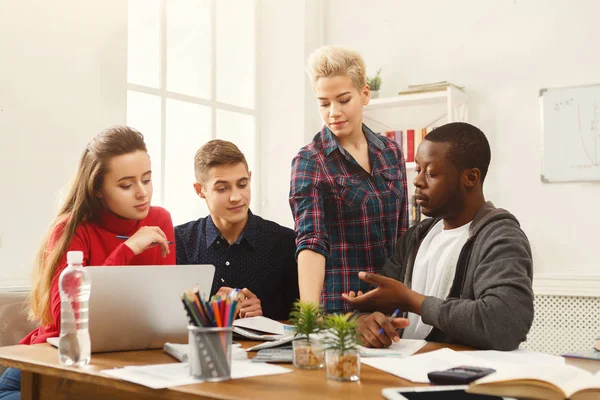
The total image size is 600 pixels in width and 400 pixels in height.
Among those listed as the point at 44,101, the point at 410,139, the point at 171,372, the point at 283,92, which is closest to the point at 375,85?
the point at 410,139

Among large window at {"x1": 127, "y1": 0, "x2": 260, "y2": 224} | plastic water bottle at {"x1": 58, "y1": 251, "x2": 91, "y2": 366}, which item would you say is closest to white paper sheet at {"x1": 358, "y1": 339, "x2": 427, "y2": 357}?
plastic water bottle at {"x1": 58, "y1": 251, "x2": 91, "y2": 366}

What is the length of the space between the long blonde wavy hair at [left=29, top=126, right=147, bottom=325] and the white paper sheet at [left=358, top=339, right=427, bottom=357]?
2.66 ft

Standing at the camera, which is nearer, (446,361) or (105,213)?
(446,361)

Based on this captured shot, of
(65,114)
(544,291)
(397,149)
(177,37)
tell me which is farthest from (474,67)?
(65,114)

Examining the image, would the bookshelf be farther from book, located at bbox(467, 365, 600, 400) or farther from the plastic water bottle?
book, located at bbox(467, 365, 600, 400)

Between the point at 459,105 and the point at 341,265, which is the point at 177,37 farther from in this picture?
the point at 341,265

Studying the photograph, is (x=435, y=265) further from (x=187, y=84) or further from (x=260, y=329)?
(x=187, y=84)

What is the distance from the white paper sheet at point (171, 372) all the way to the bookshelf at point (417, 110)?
9.54 ft

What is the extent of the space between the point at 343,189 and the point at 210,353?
103cm

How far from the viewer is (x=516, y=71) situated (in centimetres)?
400

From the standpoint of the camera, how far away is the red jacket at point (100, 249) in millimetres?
1668

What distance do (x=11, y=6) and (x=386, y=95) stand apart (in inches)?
92.0

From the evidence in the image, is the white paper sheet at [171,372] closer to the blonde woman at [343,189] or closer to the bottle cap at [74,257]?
the bottle cap at [74,257]

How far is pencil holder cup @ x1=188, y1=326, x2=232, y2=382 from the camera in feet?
3.80
